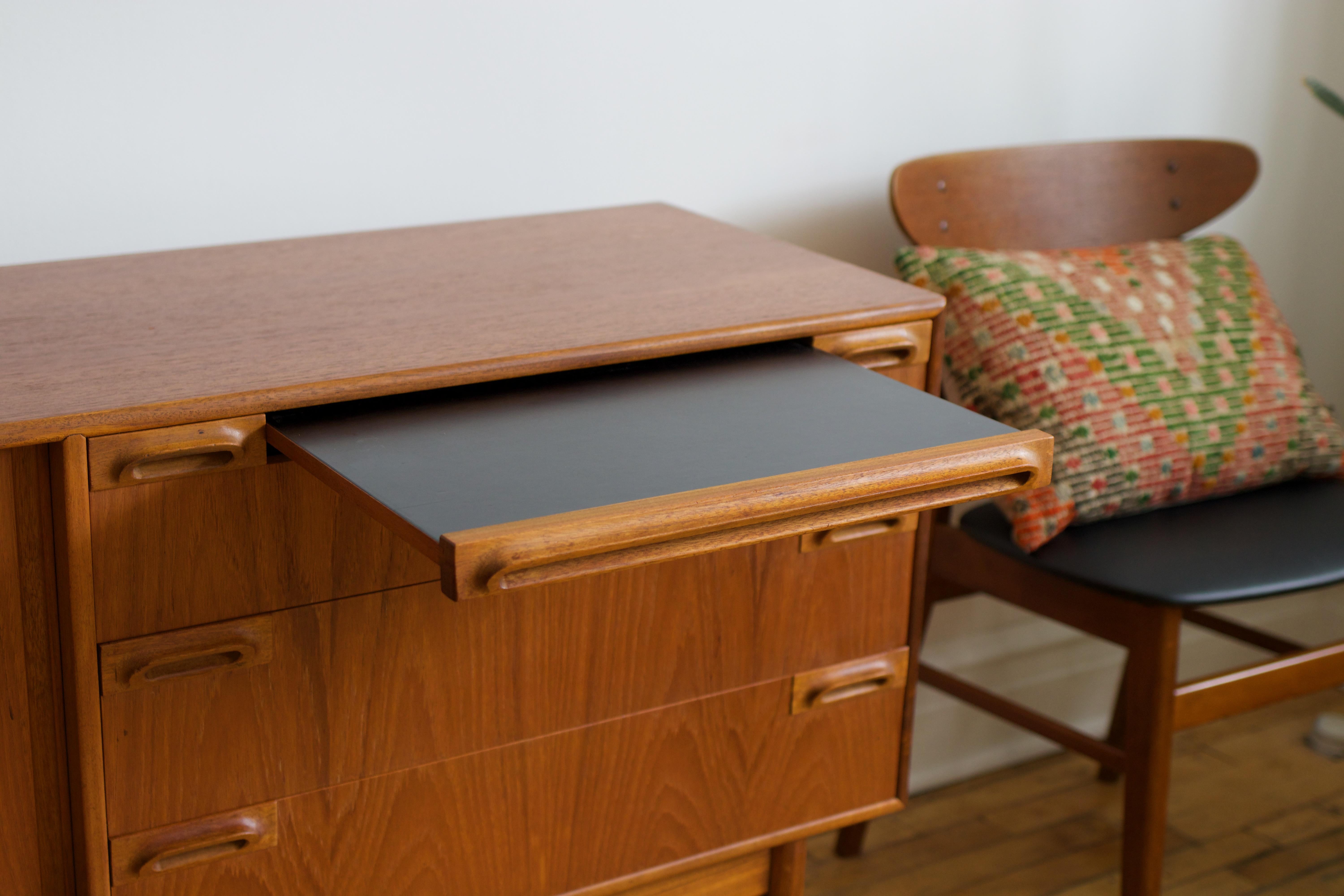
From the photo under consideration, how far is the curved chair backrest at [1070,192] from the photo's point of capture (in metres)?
1.69

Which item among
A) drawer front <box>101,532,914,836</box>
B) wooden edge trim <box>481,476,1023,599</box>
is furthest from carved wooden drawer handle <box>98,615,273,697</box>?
wooden edge trim <box>481,476,1023,599</box>

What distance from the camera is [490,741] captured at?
1.11 metres

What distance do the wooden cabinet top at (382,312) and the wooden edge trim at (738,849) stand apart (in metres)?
0.48

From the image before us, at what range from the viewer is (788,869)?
1367mm

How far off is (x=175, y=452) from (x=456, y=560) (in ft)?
0.95

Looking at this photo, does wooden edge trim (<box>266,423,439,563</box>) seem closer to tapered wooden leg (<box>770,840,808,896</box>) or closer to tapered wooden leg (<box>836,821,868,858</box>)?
tapered wooden leg (<box>770,840,808,896</box>)

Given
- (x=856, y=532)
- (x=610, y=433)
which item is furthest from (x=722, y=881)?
(x=610, y=433)

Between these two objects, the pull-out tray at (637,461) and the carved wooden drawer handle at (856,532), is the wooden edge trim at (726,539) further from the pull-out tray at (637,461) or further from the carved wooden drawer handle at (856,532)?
the carved wooden drawer handle at (856,532)

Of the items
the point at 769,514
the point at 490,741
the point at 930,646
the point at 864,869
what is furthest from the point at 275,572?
the point at 930,646

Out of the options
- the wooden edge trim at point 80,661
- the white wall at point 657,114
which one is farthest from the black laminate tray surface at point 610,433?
the white wall at point 657,114

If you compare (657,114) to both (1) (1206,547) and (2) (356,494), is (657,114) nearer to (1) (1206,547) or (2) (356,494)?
(1) (1206,547)

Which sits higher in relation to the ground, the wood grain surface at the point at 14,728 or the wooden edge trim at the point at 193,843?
the wood grain surface at the point at 14,728

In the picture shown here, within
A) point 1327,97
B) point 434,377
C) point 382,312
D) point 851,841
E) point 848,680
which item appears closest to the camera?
point 434,377

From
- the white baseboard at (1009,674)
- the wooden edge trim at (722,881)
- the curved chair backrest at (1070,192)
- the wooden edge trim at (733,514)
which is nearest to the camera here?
→ the wooden edge trim at (733,514)
